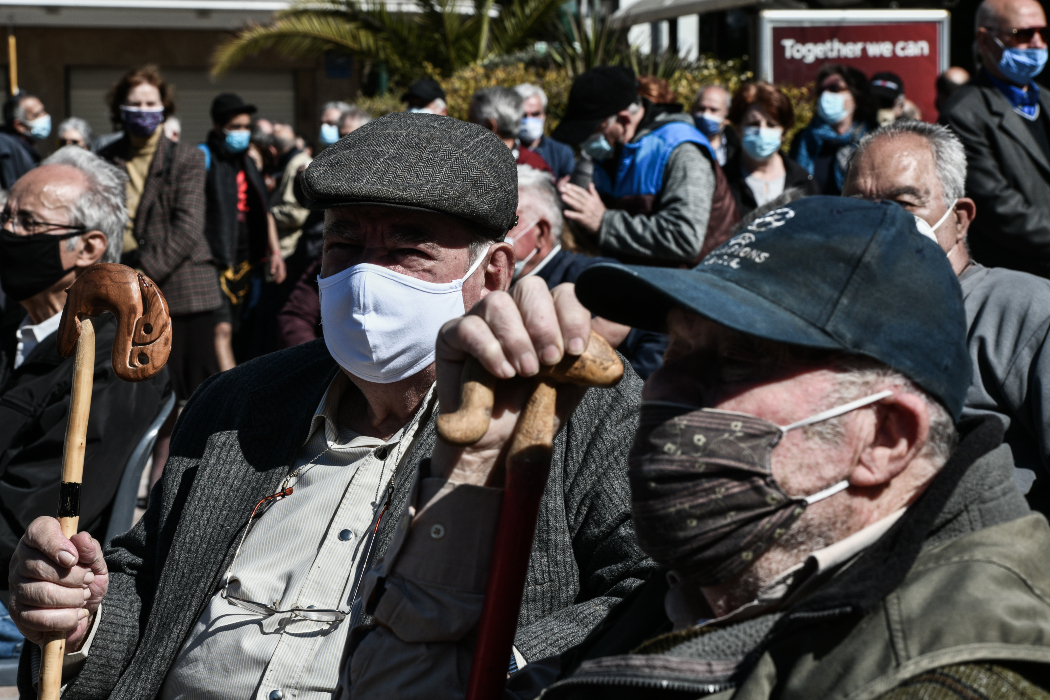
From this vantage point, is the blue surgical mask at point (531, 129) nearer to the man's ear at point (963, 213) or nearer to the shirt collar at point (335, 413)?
the man's ear at point (963, 213)

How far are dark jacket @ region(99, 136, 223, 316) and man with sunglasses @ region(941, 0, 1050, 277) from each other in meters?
4.27

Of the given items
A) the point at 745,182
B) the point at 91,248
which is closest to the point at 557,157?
the point at 745,182

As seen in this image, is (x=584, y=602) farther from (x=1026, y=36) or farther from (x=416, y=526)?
(x=1026, y=36)

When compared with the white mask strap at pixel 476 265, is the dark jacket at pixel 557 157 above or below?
below

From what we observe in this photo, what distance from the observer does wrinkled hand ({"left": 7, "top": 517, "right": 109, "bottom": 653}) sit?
215 centimetres

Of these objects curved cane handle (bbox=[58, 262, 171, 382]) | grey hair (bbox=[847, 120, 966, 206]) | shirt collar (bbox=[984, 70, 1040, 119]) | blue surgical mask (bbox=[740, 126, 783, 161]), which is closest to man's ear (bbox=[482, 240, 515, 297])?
curved cane handle (bbox=[58, 262, 171, 382])

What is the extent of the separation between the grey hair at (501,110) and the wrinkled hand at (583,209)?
1732mm

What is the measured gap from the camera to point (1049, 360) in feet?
10.2

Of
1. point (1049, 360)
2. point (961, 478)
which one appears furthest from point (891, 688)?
point (1049, 360)

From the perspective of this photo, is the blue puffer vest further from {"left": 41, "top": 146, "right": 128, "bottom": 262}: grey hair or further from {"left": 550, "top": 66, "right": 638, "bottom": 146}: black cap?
{"left": 41, "top": 146, "right": 128, "bottom": 262}: grey hair

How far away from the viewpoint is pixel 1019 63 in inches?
212

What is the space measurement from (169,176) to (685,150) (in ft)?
10.7

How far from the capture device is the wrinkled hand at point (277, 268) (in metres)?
9.05

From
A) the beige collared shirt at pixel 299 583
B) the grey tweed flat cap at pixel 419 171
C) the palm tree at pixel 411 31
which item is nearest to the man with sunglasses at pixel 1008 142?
the grey tweed flat cap at pixel 419 171
